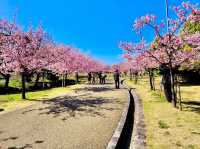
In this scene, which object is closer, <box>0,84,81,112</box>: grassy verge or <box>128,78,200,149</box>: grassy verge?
A: <box>128,78,200,149</box>: grassy verge

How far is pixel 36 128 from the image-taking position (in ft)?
33.9

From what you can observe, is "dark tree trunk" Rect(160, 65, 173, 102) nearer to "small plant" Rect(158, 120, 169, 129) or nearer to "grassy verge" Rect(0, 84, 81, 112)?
"small plant" Rect(158, 120, 169, 129)

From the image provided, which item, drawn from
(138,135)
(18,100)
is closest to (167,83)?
(138,135)

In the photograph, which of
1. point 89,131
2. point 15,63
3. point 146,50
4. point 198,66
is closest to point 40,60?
point 15,63

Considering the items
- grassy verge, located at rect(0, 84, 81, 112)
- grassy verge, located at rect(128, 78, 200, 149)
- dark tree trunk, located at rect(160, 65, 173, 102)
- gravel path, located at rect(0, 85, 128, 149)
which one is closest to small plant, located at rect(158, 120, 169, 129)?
Result: grassy verge, located at rect(128, 78, 200, 149)

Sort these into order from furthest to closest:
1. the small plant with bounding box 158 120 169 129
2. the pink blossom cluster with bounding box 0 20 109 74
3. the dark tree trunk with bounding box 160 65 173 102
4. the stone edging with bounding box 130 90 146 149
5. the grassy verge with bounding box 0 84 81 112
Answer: the pink blossom cluster with bounding box 0 20 109 74 < the grassy verge with bounding box 0 84 81 112 < the dark tree trunk with bounding box 160 65 173 102 < the small plant with bounding box 158 120 169 129 < the stone edging with bounding box 130 90 146 149

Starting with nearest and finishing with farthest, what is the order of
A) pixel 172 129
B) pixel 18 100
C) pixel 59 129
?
pixel 172 129, pixel 59 129, pixel 18 100

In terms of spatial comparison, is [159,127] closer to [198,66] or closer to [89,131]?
[89,131]

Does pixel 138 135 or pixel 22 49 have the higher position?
pixel 22 49

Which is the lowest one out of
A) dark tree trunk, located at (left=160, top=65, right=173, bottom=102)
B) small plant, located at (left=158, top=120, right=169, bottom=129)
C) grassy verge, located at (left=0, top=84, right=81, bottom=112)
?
small plant, located at (left=158, top=120, right=169, bottom=129)

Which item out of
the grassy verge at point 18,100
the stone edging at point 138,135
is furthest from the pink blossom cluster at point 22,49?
the stone edging at point 138,135

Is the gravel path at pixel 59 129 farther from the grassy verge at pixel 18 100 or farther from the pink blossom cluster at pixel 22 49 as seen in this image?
the pink blossom cluster at pixel 22 49

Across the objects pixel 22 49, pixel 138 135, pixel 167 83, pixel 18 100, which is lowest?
pixel 138 135

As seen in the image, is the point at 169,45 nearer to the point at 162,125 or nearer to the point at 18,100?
the point at 162,125
